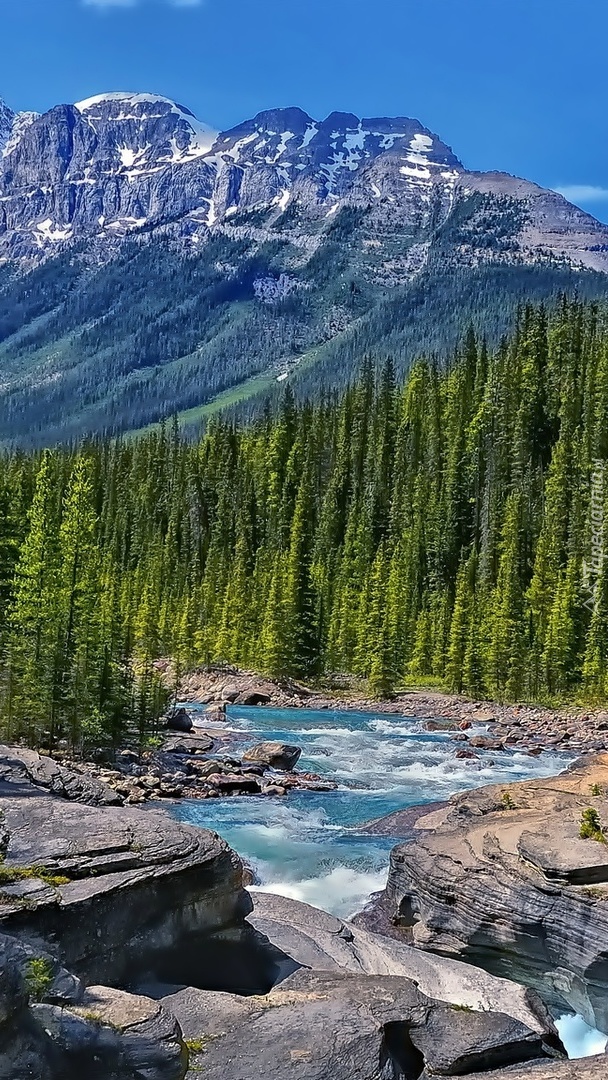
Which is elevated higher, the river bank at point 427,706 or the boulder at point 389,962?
the boulder at point 389,962

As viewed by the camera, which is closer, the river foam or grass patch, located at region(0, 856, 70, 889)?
grass patch, located at region(0, 856, 70, 889)

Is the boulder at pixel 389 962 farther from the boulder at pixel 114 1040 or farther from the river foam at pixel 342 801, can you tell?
the boulder at pixel 114 1040

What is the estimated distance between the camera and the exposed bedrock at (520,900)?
16.2 metres

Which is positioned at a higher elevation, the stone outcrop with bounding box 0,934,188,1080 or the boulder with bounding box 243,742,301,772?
the stone outcrop with bounding box 0,934,188,1080

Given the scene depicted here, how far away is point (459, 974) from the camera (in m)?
15.5

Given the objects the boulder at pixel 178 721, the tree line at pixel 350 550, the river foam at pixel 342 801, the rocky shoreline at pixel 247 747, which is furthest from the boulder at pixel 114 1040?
the boulder at pixel 178 721

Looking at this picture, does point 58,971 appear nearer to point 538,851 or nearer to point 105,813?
point 105,813

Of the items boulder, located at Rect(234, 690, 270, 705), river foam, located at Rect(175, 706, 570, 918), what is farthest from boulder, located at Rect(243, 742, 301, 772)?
boulder, located at Rect(234, 690, 270, 705)

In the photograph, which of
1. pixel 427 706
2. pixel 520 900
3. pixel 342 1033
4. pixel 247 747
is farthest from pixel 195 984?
pixel 427 706

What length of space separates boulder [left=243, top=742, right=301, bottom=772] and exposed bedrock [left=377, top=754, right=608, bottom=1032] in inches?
637

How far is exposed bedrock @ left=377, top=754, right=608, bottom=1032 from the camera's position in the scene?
53.3ft

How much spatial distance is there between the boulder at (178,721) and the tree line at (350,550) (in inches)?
87.5

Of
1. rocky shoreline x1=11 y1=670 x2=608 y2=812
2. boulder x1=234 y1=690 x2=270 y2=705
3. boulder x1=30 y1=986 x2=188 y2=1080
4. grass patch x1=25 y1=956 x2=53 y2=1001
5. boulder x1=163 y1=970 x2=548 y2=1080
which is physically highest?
grass patch x1=25 y1=956 x2=53 y2=1001

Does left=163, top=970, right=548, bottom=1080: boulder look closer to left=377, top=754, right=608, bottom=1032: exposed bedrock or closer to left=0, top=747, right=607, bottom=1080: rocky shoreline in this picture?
left=0, top=747, right=607, bottom=1080: rocky shoreline
